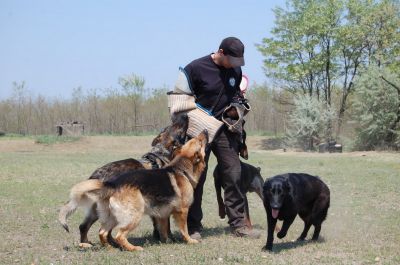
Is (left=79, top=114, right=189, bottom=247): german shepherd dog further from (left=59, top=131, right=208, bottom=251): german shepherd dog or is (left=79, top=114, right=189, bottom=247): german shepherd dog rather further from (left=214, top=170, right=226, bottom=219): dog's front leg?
(left=214, top=170, right=226, bottom=219): dog's front leg

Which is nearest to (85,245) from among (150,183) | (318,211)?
(150,183)

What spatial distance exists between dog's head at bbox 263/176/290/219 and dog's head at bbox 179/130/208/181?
106 centimetres

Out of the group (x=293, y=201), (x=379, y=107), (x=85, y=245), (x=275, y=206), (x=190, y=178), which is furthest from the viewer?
(x=379, y=107)

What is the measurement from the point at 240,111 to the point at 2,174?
39.9 feet

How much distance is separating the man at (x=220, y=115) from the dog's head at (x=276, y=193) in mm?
1063

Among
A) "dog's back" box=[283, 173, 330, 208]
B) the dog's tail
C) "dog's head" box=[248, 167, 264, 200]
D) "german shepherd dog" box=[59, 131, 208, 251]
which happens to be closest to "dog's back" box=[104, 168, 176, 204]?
"german shepherd dog" box=[59, 131, 208, 251]

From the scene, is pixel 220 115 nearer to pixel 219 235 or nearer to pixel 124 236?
pixel 219 235

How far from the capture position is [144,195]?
21.6 feet

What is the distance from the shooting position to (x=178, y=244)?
7004mm

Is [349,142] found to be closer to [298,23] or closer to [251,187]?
[298,23]

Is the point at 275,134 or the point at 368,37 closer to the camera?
the point at 368,37

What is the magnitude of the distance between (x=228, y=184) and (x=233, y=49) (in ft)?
6.14

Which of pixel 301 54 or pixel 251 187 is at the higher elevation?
pixel 301 54

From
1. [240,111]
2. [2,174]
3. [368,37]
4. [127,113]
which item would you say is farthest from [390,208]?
[127,113]
